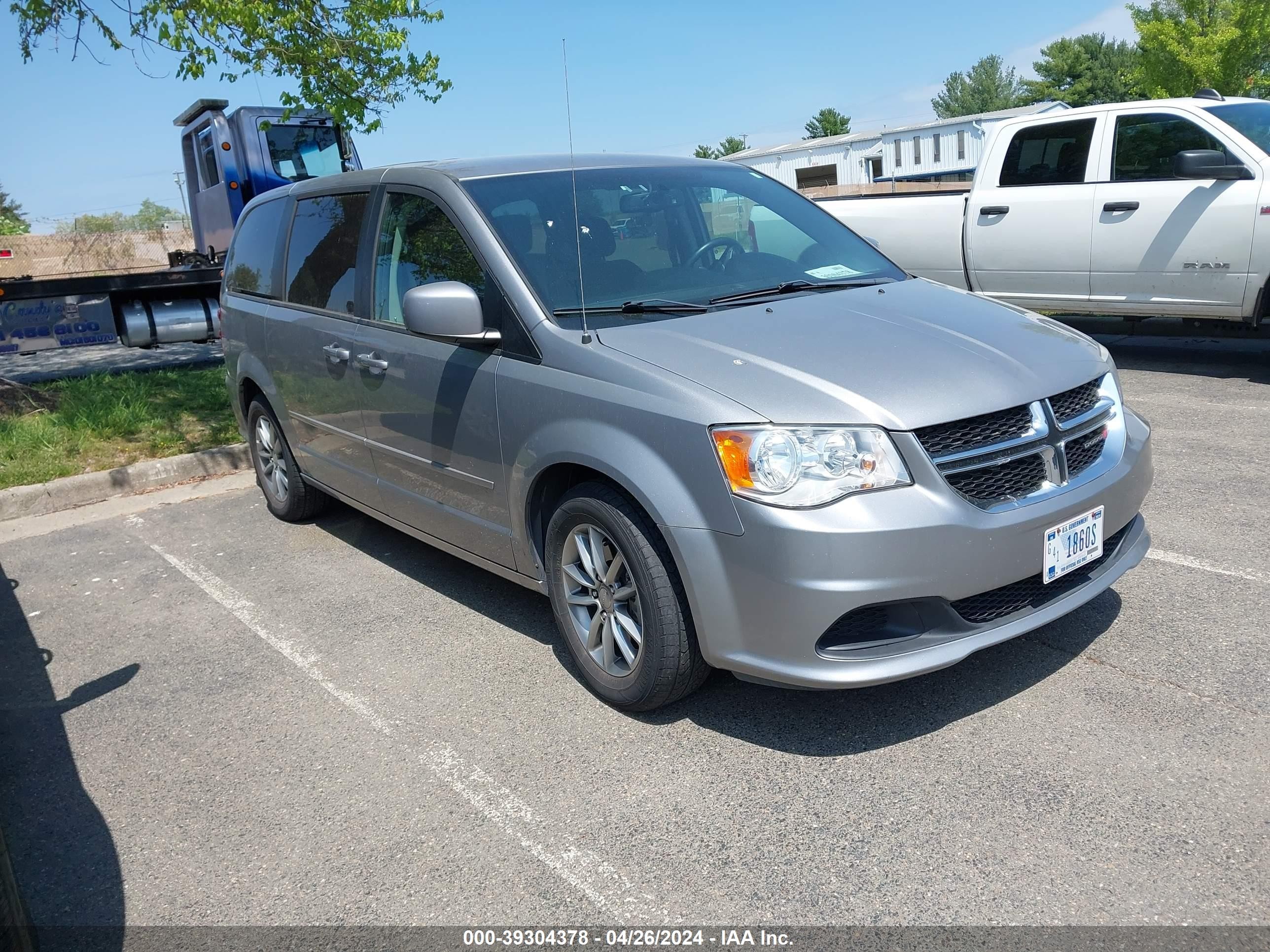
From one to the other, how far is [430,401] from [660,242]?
1.12 metres

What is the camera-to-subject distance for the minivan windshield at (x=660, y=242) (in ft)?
12.7

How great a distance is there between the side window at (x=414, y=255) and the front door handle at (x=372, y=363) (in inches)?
6.7

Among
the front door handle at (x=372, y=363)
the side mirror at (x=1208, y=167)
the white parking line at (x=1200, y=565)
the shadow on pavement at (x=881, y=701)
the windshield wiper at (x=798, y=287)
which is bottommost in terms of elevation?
the shadow on pavement at (x=881, y=701)

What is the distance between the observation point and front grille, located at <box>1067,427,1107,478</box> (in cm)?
339

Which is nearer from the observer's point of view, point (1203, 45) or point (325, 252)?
point (325, 252)

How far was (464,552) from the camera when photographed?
4363mm

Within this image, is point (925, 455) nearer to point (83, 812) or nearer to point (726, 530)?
point (726, 530)

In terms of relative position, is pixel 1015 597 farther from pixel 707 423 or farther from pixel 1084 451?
pixel 707 423

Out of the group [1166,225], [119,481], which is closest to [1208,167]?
[1166,225]

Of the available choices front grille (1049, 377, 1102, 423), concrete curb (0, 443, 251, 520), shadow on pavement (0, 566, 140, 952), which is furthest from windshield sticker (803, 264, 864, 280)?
concrete curb (0, 443, 251, 520)

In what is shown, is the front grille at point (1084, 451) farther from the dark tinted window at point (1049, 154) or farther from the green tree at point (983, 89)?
the green tree at point (983, 89)

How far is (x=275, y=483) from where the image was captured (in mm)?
6277

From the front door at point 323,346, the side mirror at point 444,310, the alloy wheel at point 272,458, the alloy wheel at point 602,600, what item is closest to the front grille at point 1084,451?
the alloy wheel at point 602,600

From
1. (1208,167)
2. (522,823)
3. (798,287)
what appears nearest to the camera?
(522,823)
